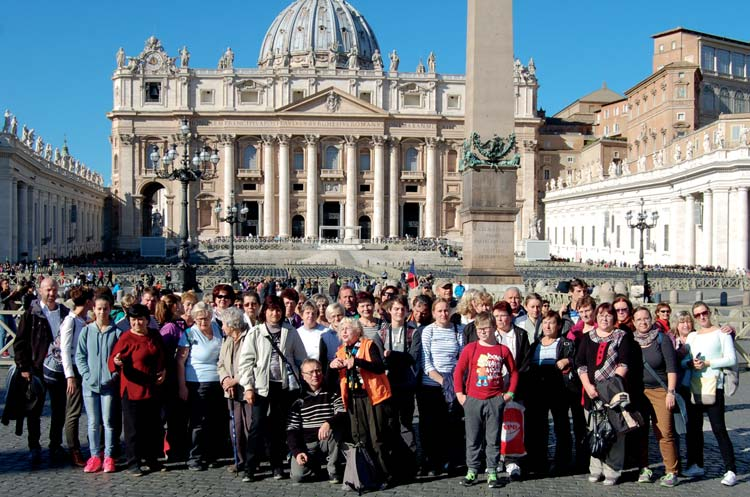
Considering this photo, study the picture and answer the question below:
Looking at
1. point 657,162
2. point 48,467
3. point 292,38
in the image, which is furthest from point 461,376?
point 292,38

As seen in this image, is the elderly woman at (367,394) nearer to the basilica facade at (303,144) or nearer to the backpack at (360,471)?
the backpack at (360,471)

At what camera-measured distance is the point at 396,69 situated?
83562 mm

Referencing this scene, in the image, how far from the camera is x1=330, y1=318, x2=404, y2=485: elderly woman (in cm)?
683

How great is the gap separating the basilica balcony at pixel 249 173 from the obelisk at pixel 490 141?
63129 mm

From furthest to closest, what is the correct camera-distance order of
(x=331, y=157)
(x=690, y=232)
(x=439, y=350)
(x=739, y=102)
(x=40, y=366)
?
1. (x=331, y=157)
2. (x=739, y=102)
3. (x=690, y=232)
4. (x=40, y=366)
5. (x=439, y=350)

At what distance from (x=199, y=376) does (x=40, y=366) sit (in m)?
1.66

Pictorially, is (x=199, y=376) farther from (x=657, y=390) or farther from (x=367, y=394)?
(x=657, y=390)

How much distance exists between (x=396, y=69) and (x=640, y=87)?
25580 millimetres

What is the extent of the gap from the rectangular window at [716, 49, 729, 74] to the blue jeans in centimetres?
6580

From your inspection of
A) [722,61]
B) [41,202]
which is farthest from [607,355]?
[722,61]

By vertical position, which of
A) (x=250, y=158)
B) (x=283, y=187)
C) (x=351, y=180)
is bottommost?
(x=283, y=187)

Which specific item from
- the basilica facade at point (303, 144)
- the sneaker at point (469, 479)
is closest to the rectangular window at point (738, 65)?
the basilica facade at point (303, 144)

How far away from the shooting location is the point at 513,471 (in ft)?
23.5

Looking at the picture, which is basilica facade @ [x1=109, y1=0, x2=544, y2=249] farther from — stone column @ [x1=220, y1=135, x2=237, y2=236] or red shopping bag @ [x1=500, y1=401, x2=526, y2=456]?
red shopping bag @ [x1=500, y1=401, x2=526, y2=456]
